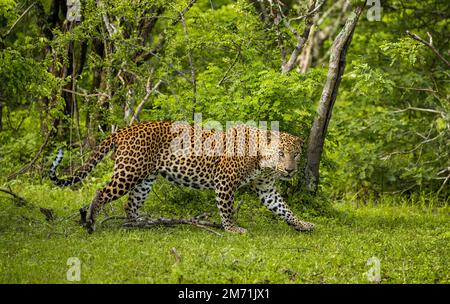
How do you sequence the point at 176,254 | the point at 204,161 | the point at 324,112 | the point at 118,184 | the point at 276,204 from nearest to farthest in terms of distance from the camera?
the point at 176,254 → the point at 118,184 → the point at 204,161 → the point at 276,204 → the point at 324,112

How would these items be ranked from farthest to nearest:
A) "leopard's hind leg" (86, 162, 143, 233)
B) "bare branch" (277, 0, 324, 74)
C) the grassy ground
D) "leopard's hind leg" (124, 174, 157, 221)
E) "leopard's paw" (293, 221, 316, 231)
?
"bare branch" (277, 0, 324, 74) < "leopard's hind leg" (124, 174, 157, 221) < "leopard's paw" (293, 221, 316, 231) < "leopard's hind leg" (86, 162, 143, 233) < the grassy ground

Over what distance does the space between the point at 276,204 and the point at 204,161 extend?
1216 mm

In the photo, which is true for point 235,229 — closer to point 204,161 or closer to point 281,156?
point 204,161

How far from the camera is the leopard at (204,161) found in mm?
11461

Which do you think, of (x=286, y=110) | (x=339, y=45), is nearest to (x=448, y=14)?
(x=339, y=45)

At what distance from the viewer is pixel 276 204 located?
39.6 ft

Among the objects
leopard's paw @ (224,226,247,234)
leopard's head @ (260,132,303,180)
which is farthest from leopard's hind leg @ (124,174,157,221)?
leopard's head @ (260,132,303,180)

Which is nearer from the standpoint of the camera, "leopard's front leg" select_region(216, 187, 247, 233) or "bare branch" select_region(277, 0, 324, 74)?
"leopard's front leg" select_region(216, 187, 247, 233)

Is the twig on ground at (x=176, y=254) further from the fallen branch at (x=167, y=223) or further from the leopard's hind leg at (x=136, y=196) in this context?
the leopard's hind leg at (x=136, y=196)

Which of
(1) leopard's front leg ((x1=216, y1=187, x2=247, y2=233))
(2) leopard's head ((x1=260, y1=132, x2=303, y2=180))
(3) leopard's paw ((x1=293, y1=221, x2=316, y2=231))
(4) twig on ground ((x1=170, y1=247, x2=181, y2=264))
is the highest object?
(2) leopard's head ((x1=260, y1=132, x2=303, y2=180))

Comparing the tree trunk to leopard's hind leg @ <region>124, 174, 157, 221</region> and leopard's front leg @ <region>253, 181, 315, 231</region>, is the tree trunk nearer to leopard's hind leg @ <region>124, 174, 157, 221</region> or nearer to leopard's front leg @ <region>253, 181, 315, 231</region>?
leopard's front leg @ <region>253, 181, 315, 231</region>

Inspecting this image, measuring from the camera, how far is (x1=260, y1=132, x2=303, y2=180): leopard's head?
11508mm

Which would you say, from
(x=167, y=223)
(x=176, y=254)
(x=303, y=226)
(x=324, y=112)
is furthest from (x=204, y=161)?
(x=324, y=112)
